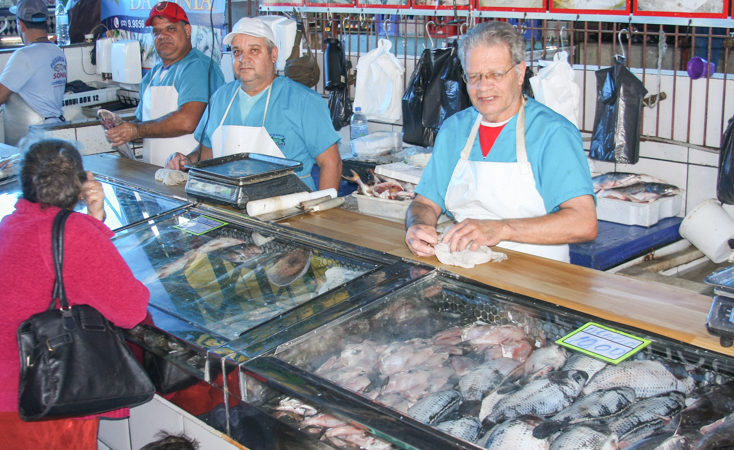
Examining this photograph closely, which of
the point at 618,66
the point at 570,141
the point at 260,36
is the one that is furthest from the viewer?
the point at 618,66

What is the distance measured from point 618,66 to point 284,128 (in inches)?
76.3

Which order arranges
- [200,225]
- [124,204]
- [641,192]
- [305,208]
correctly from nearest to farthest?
[200,225], [305,208], [124,204], [641,192]

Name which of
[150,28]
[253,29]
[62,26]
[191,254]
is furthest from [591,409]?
[62,26]

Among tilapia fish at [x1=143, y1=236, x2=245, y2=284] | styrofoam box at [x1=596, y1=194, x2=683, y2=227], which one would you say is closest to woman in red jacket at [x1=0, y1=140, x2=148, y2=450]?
tilapia fish at [x1=143, y1=236, x2=245, y2=284]

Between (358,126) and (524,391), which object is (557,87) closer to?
(358,126)

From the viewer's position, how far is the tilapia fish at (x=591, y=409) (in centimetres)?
165

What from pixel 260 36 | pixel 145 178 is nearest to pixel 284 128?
pixel 260 36

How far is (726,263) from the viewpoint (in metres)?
4.20

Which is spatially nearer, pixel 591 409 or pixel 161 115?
pixel 591 409

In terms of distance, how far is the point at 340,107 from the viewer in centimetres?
573

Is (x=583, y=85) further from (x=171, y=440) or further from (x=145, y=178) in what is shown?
(x=171, y=440)

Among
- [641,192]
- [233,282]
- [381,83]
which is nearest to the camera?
[233,282]

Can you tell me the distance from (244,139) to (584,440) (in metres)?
2.71

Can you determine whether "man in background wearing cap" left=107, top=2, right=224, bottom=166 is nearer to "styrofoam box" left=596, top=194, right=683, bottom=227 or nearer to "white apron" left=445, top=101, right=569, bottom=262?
"white apron" left=445, top=101, right=569, bottom=262
